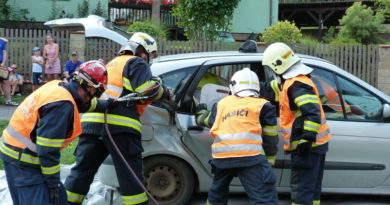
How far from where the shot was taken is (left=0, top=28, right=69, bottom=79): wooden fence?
14.9 metres

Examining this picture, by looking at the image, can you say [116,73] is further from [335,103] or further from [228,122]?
[335,103]

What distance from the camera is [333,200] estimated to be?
6.31 m

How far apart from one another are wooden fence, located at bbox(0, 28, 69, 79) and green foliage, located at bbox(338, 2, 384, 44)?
31.4 ft

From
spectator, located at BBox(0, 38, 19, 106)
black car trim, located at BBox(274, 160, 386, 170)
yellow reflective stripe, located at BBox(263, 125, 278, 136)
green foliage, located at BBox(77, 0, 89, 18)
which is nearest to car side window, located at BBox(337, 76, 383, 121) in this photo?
black car trim, located at BBox(274, 160, 386, 170)

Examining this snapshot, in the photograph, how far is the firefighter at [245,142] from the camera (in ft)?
15.6

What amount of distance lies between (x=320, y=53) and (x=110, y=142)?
10838 mm

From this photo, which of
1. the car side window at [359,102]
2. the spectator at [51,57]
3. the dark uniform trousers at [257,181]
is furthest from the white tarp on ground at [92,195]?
the spectator at [51,57]

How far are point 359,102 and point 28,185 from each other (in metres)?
3.47

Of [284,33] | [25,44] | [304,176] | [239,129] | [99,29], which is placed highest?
[284,33]

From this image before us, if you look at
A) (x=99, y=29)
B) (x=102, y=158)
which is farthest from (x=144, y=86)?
(x=99, y=29)

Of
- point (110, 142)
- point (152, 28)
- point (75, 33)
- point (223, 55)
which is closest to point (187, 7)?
point (152, 28)

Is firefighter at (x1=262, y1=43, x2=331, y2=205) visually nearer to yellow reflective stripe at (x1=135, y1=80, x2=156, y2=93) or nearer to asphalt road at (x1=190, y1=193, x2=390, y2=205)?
asphalt road at (x1=190, y1=193, x2=390, y2=205)

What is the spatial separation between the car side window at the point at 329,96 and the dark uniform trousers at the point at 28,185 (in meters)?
3.04

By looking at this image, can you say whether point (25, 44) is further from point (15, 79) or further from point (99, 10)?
point (99, 10)
